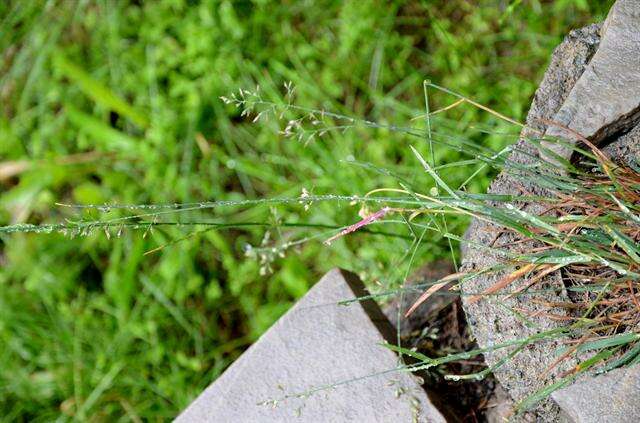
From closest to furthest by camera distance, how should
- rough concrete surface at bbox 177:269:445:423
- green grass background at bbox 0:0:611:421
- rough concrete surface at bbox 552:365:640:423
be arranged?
rough concrete surface at bbox 552:365:640:423 → rough concrete surface at bbox 177:269:445:423 → green grass background at bbox 0:0:611:421

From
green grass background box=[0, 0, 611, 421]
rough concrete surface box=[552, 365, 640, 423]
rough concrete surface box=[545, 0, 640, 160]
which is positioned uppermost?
rough concrete surface box=[545, 0, 640, 160]

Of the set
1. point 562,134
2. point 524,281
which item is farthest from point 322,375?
point 562,134

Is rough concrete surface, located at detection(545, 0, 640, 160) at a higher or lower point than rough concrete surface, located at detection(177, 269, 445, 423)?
higher

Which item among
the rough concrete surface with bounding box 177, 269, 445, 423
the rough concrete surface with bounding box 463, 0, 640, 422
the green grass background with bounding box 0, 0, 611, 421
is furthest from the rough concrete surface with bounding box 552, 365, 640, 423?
the green grass background with bounding box 0, 0, 611, 421

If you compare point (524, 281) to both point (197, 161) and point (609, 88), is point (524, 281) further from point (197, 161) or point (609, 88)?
A: point (197, 161)

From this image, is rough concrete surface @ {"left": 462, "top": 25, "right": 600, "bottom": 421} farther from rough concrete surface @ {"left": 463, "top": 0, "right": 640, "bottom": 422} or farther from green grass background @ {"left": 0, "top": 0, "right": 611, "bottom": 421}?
green grass background @ {"left": 0, "top": 0, "right": 611, "bottom": 421}

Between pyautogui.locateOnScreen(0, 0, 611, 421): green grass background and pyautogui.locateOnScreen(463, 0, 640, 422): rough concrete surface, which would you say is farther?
pyautogui.locateOnScreen(0, 0, 611, 421): green grass background

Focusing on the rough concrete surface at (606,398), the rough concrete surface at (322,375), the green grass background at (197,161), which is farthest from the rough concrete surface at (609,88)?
the green grass background at (197,161)

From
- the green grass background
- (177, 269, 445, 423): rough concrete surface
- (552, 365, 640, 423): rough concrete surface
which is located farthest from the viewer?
→ the green grass background

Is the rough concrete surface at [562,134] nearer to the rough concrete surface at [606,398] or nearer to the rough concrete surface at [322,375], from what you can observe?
the rough concrete surface at [606,398]
